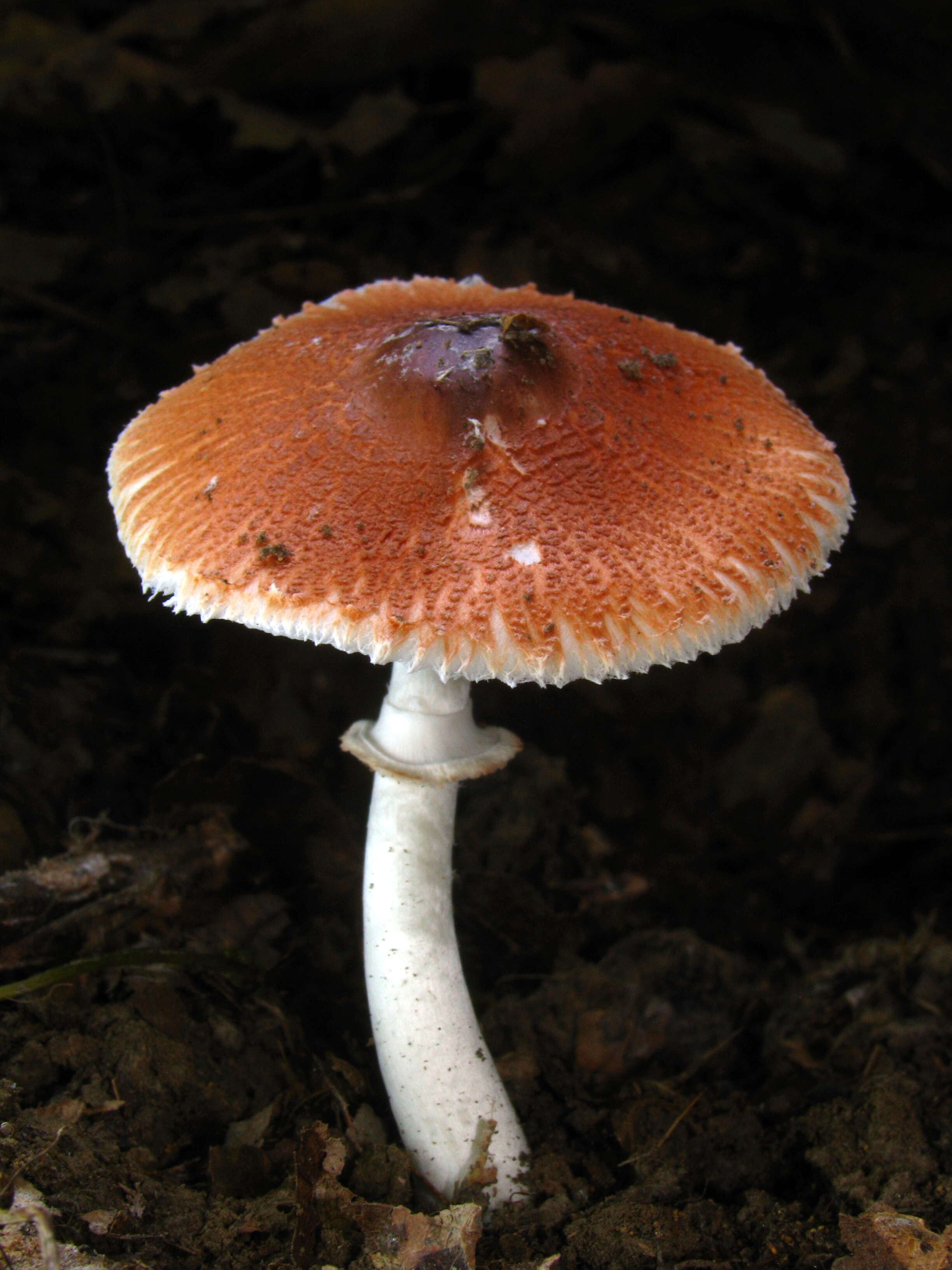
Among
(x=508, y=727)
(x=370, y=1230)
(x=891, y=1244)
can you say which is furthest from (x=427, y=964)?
(x=508, y=727)

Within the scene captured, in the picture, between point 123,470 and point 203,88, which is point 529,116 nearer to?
point 203,88

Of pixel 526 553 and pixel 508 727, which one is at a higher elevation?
pixel 526 553

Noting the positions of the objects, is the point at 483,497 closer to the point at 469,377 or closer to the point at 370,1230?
the point at 469,377

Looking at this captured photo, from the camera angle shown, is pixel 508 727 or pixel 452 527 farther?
pixel 508 727

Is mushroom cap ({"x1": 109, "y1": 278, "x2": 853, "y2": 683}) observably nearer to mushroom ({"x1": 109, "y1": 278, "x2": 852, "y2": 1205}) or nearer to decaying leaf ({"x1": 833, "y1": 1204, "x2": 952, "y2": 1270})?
mushroom ({"x1": 109, "y1": 278, "x2": 852, "y2": 1205})

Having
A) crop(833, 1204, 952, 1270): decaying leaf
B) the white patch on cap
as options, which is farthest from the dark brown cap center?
crop(833, 1204, 952, 1270): decaying leaf

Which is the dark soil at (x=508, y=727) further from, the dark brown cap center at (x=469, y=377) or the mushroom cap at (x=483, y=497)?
the dark brown cap center at (x=469, y=377)

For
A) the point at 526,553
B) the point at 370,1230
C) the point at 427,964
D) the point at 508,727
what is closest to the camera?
the point at 526,553
